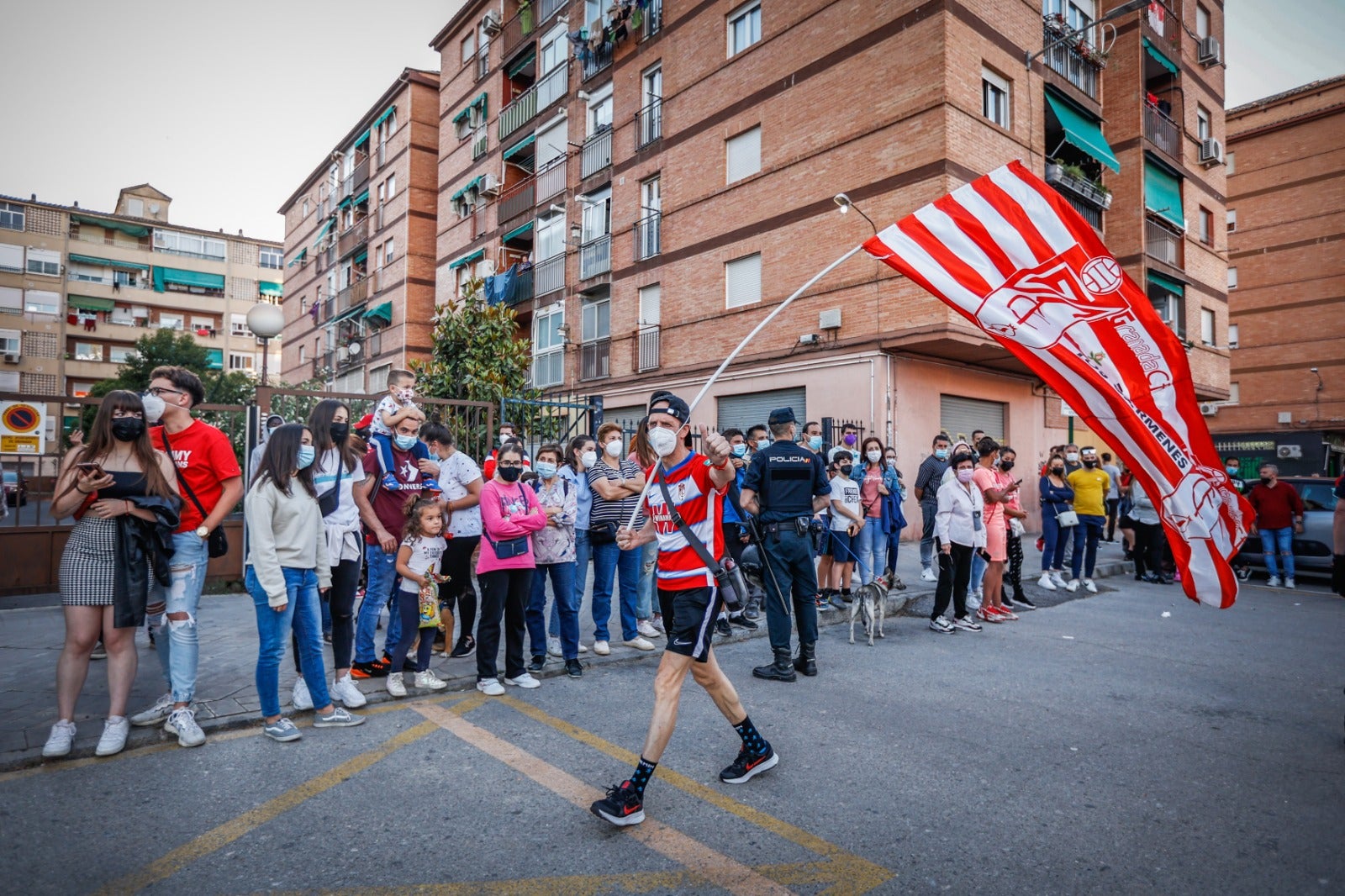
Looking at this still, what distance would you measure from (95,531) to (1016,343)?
5.54 metres

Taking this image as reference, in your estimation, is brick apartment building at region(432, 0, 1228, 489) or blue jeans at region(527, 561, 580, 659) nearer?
blue jeans at region(527, 561, 580, 659)

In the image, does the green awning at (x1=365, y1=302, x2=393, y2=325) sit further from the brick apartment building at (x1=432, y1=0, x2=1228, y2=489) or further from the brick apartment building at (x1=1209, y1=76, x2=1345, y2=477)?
the brick apartment building at (x1=1209, y1=76, x2=1345, y2=477)

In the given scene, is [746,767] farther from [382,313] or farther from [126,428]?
[382,313]

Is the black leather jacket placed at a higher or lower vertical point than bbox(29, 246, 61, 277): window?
lower

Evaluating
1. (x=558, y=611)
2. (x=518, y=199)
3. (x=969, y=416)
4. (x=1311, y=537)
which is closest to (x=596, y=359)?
(x=518, y=199)

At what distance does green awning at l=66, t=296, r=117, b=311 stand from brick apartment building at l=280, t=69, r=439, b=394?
1632 centimetres

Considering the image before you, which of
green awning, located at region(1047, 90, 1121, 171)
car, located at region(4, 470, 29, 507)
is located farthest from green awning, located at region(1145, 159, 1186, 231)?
car, located at region(4, 470, 29, 507)

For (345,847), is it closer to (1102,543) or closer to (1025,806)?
(1025,806)

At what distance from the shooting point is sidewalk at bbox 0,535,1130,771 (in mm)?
4453

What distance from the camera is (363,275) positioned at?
36.6 meters

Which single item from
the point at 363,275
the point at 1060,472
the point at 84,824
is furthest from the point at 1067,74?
the point at 363,275

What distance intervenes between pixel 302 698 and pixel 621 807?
8.81 feet

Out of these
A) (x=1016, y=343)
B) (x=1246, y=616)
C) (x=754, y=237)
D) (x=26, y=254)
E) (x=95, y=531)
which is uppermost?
(x=26, y=254)

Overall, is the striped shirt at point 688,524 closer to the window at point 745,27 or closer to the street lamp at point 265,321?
the street lamp at point 265,321
